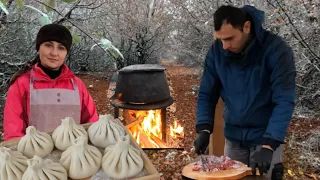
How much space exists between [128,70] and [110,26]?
618cm

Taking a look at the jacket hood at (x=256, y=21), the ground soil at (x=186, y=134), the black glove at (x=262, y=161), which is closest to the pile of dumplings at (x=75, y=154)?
the black glove at (x=262, y=161)

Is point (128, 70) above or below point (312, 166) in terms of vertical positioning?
above

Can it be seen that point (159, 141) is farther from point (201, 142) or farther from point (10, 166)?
point (10, 166)

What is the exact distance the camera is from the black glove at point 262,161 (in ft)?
5.23

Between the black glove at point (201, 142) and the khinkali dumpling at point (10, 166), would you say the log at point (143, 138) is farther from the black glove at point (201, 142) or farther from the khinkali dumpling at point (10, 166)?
the khinkali dumpling at point (10, 166)

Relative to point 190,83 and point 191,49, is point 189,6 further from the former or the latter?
point 190,83

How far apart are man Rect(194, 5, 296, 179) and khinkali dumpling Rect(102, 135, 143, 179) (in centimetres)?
84

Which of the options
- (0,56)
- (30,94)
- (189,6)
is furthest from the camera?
(189,6)

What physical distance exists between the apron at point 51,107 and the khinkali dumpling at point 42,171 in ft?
3.32

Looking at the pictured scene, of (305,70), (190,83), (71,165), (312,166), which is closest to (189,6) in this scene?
(190,83)

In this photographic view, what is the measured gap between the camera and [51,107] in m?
2.00

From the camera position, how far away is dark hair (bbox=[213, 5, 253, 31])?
1.92m

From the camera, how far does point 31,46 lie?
21.2 feet

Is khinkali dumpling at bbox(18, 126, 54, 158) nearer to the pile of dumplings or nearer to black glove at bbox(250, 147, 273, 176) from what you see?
the pile of dumplings
